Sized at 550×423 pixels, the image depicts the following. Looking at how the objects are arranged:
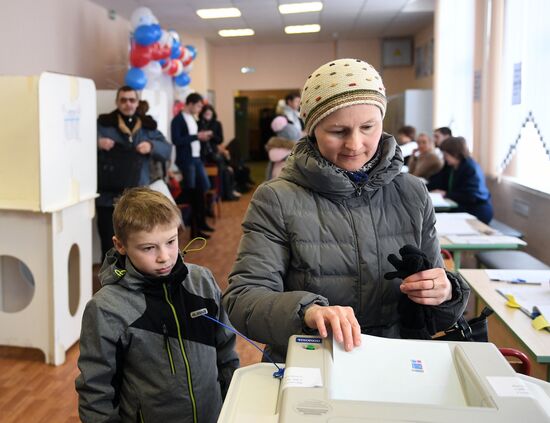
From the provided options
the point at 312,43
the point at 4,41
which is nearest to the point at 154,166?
the point at 4,41

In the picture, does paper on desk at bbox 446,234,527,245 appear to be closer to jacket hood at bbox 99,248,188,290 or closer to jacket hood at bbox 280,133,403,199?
jacket hood at bbox 99,248,188,290

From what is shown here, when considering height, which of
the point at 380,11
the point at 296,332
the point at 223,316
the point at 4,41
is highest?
the point at 380,11

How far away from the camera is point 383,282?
3.70 ft

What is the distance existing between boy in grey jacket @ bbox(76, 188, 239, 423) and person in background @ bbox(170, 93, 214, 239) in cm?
477

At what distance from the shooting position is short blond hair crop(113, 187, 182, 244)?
5.08ft

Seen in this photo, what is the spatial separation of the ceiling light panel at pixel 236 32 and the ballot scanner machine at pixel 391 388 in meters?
9.96

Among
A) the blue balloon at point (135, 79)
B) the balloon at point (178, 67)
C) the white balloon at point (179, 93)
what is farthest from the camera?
the white balloon at point (179, 93)

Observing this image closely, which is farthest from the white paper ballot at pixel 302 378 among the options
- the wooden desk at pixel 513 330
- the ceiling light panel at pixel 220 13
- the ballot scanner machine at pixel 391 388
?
the ceiling light panel at pixel 220 13

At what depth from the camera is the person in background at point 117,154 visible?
4.29 m

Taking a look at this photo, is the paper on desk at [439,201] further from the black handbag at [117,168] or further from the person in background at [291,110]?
the black handbag at [117,168]

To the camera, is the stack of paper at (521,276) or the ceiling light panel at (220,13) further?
the ceiling light panel at (220,13)

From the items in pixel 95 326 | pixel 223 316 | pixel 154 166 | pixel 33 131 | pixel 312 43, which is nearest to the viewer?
pixel 95 326

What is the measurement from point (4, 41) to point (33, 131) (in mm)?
2618

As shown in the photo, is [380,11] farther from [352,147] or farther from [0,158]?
[352,147]
